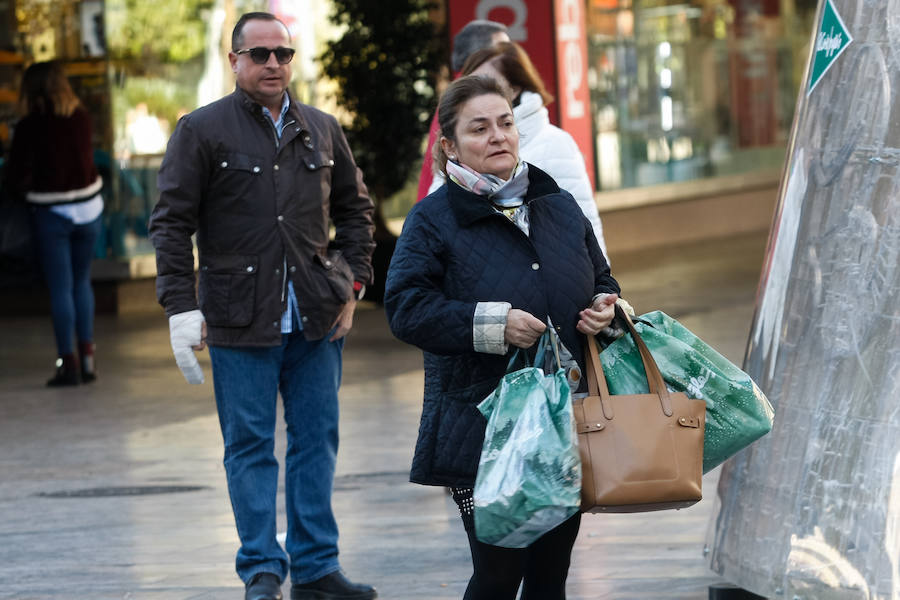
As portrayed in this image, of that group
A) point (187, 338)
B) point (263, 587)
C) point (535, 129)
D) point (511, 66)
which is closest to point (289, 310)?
point (187, 338)

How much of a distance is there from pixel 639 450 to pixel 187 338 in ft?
6.26

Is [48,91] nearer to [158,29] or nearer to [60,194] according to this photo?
[60,194]

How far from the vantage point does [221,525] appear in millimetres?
6668

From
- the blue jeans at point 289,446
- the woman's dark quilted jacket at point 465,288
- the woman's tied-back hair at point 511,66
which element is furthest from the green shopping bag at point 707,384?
the woman's tied-back hair at point 511,66

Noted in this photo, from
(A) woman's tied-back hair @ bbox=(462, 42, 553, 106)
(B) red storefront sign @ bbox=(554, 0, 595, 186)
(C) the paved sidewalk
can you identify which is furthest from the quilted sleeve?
(B) red storefront sign @ bbox=(554, 0, 595, 186)

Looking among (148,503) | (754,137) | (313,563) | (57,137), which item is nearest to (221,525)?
(148,503)

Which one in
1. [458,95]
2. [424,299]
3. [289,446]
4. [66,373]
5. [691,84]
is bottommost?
[66,373]

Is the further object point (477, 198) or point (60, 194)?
point (60, 194)

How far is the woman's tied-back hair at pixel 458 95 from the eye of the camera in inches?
160

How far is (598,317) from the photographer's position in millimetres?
3875

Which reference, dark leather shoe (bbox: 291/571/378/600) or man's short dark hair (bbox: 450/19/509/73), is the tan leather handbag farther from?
man's short dark hair (bbox: 450/19/509/73)

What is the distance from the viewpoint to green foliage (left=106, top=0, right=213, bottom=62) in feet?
48.6

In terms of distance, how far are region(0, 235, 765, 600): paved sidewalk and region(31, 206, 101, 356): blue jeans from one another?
39 centimetres

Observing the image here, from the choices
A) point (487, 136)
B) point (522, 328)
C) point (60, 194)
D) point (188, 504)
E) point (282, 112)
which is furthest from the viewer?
point (60, 194)
